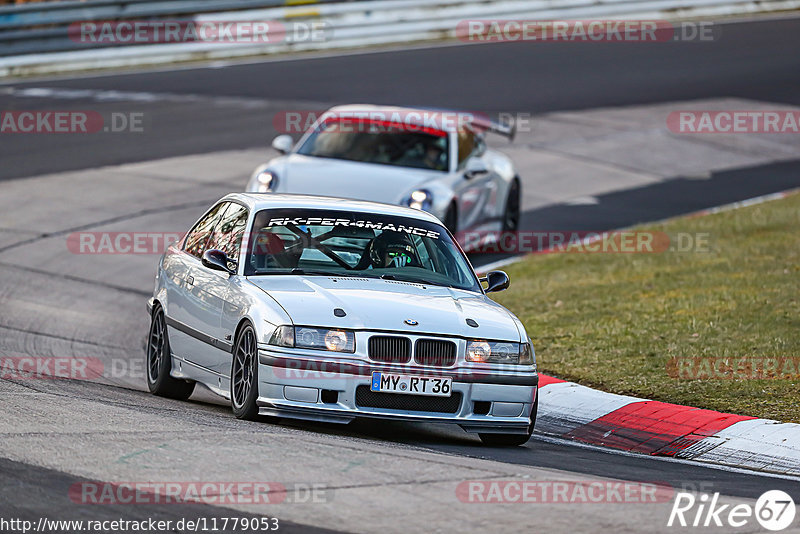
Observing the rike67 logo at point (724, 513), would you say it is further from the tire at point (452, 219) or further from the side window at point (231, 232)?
the tire at point (452, 219)

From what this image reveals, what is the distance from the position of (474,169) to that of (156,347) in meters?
6.36

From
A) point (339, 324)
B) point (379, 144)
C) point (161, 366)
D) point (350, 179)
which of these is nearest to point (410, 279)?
point (339, 324)

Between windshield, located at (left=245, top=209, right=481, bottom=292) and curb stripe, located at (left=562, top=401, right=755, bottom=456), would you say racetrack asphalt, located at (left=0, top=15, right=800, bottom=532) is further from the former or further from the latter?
windshield, located at (left=245, top=209, right=481, bottom=292)

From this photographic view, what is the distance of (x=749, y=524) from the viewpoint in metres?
6.03

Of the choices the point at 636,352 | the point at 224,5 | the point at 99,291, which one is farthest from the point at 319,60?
the point at 636,352

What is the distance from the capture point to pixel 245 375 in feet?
26.8

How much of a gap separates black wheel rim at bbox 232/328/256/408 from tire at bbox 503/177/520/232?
8924mm

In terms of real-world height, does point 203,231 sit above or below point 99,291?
above

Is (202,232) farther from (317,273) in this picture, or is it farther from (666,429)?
(666,429)

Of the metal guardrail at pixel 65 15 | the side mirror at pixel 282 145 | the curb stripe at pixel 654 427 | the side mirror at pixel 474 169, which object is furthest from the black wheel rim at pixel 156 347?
the metal guardrail at pixel 65 15

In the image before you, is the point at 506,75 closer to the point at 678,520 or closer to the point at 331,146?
the point at 331,146

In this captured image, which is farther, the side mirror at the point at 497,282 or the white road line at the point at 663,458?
the side mirror at the point at 497,282

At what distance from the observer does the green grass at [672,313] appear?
9.84 metres

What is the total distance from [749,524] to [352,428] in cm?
308
